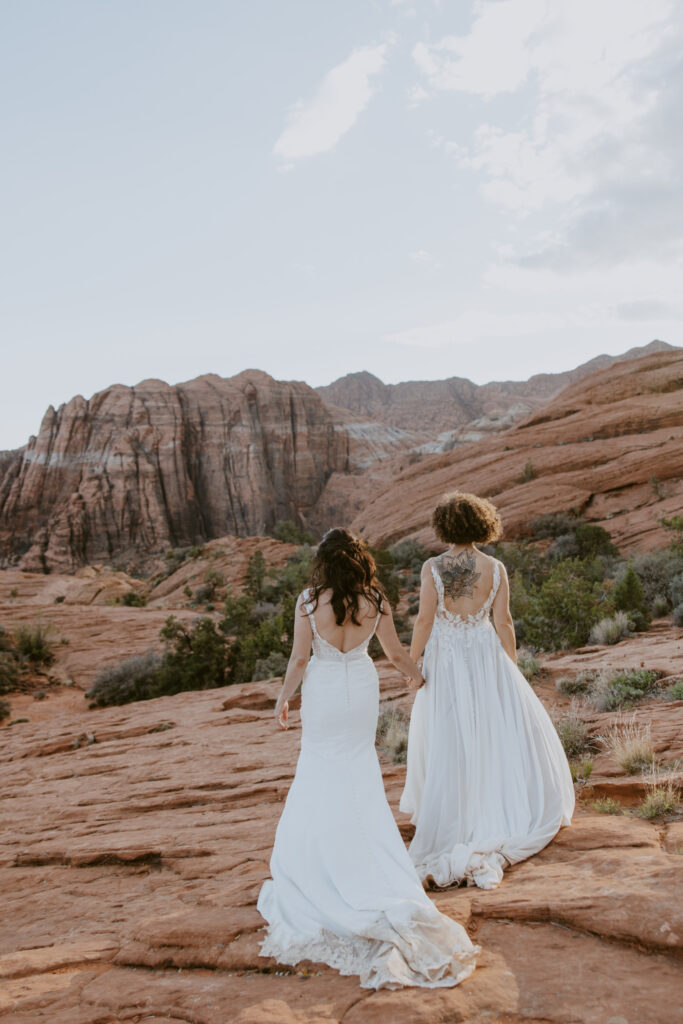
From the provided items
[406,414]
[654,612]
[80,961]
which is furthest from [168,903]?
[406,414]

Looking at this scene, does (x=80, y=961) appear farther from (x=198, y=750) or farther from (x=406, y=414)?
(x=406, y=414)

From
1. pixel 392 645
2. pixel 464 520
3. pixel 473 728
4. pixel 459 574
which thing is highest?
pixel 464 520

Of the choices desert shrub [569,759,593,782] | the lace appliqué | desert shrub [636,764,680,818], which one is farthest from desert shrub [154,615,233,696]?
desert shrub [636,764,680,818]

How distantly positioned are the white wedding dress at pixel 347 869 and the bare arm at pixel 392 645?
13cm

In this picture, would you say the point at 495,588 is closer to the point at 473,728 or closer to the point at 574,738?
the point at 473,728

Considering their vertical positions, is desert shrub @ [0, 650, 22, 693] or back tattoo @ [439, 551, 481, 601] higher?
back tattoo @ [439, 551, 481, 601]

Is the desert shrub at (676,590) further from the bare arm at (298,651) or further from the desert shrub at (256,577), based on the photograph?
the desert shrub at (256,577)

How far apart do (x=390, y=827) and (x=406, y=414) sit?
345 feet

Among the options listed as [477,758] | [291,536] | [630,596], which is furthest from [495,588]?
[291,536]

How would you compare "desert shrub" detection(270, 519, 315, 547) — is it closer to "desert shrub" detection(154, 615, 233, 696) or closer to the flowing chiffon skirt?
"desert shrub" detection(154, 615, 233, 696)

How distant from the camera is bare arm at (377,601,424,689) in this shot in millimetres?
3404

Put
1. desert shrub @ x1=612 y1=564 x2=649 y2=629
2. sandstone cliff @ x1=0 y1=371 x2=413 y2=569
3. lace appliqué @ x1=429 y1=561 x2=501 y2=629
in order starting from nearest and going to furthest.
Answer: lace appliqué @ x1=429 y1=561 x2=501 y2=629, desert shrub @ x1=612 y1=564 x2=649 y2=629, sandstone cliff @ x1=0 y1=371 x2=413 y2=569

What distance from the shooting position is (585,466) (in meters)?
28.6

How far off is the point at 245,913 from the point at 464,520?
8.06ft
